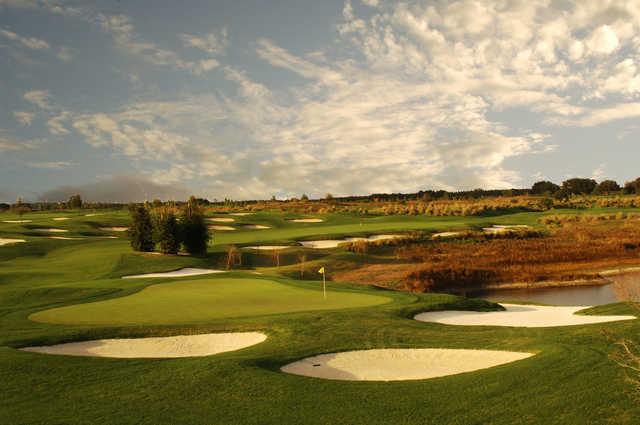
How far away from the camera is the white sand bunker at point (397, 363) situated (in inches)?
424

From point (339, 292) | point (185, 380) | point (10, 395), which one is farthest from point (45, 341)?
point (339, 292)

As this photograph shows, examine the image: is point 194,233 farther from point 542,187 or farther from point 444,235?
point 542,187

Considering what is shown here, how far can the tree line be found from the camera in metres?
37.2

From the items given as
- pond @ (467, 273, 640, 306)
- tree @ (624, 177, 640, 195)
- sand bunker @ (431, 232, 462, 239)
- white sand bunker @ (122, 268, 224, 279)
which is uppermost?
tree @ (624, 177, 640, 195)

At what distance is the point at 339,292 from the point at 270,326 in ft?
23.2

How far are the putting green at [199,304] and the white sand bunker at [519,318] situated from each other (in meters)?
2.28

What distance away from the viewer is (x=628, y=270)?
34.5 metres

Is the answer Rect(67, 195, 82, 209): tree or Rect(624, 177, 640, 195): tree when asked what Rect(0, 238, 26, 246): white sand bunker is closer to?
Rect(67, 195, 82, 209): tree

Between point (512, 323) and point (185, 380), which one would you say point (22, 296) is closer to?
point (185, 380)

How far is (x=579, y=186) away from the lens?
133 m

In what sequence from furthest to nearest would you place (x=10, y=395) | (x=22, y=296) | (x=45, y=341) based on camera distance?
(x=22, y=296)
(x=45, y=341)
(x=10, y=395)

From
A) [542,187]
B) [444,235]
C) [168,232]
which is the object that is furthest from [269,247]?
[542,187]

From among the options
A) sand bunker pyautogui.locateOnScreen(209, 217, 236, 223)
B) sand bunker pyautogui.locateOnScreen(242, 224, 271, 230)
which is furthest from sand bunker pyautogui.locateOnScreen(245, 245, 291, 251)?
sand bunker pyautogui.locateOnScreen(209, 217, 236, 223)

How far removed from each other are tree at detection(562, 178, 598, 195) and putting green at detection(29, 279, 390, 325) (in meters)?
122
